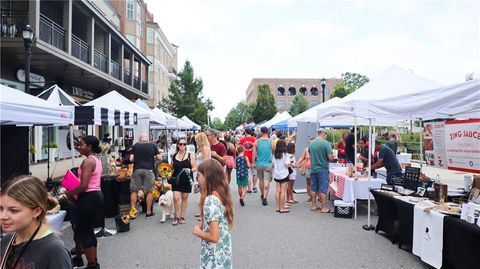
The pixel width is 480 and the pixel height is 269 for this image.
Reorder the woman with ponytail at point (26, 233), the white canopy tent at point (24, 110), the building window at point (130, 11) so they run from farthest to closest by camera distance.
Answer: the building window at point (130, 11)
the white canopy tent at point (24, 110)
the woman with ponytail at point (26, 233)

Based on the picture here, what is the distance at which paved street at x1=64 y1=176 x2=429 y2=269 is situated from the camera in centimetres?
490

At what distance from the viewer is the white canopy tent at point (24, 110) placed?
4.13 m

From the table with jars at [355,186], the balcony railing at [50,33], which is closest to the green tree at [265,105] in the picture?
the balcony railing at [50,33]

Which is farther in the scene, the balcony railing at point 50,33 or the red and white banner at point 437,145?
the balcony railing at point 50,33

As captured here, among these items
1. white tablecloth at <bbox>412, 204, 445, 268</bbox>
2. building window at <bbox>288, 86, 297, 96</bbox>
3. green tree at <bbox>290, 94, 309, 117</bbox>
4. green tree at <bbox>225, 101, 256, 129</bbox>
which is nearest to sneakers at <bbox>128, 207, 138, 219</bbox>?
white tablecloth at <bbox>412, 204, 445, 268</bbox>

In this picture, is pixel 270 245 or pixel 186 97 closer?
pixel 270 245

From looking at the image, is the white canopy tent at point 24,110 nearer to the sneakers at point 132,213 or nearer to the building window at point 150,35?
the sneakers at point 132,213

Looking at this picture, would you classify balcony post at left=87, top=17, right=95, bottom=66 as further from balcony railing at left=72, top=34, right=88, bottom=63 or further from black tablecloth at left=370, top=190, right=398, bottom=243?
black tablecloth at left=370, top=190, right=398, bottom=243

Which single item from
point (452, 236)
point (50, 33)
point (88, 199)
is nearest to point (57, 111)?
point (88, 199)

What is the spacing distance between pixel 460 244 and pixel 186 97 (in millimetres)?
41046

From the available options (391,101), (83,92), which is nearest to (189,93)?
(83,92)

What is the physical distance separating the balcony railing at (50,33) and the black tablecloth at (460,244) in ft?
53.1

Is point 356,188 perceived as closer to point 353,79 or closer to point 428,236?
point 428,236

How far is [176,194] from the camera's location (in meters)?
6.86
